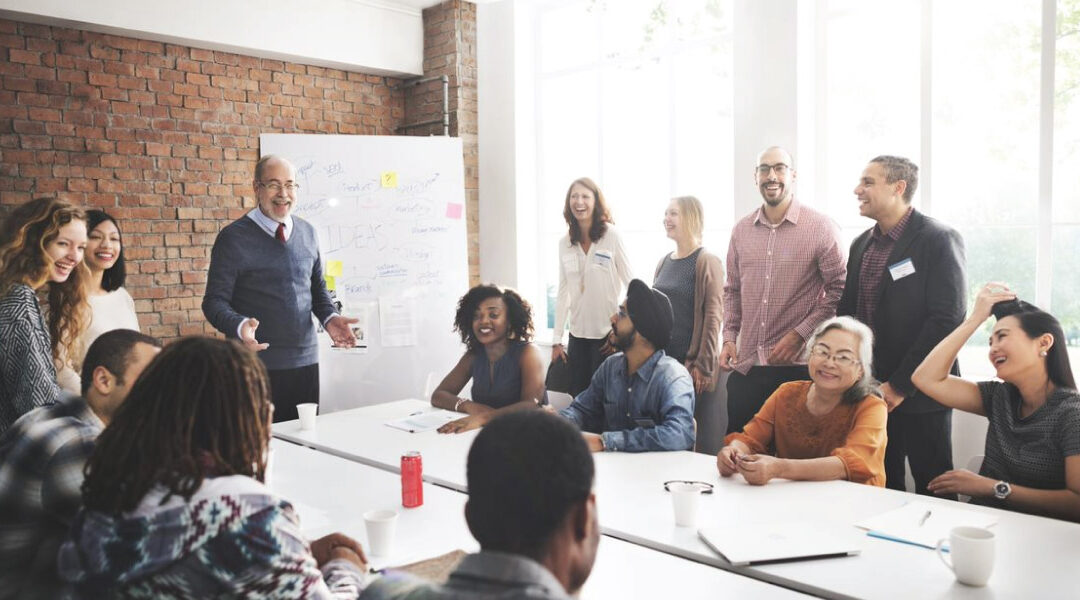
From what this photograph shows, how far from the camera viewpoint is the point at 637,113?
5477mm

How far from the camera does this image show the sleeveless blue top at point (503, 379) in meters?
3.62

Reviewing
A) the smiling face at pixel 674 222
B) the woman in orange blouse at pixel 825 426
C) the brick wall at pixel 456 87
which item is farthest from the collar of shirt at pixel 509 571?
the brick wall at pixel 456 87

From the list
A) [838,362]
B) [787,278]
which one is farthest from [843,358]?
[787,278]

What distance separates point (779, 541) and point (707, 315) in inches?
94.8

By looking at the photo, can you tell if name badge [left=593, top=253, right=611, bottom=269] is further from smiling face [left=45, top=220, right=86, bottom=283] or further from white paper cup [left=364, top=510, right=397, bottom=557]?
white paper cup [left=364, top=510, right=397, bottom=557]

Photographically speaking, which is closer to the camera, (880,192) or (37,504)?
(37,504)

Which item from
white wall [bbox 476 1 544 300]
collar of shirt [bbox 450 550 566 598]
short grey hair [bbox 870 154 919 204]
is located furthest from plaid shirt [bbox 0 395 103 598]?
white wall [bbox 476 1 544 300]

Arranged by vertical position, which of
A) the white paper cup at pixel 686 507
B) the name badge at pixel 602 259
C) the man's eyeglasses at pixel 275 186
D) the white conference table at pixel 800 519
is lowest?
the white conference table at pixel 800 519

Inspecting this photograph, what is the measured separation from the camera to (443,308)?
Answer: 561cm

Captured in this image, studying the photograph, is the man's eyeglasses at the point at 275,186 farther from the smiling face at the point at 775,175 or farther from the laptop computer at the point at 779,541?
the laptop computer at the point at 779,541

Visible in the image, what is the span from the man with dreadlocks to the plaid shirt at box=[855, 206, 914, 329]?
2807 millimetres

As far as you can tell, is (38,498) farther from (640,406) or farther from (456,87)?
(456,87)

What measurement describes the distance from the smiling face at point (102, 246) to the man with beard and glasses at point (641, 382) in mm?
2055

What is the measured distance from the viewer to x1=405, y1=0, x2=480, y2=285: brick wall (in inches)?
236
